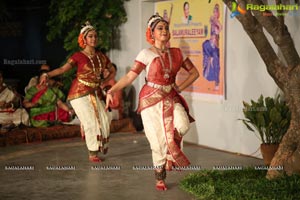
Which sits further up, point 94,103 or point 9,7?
point 9,7

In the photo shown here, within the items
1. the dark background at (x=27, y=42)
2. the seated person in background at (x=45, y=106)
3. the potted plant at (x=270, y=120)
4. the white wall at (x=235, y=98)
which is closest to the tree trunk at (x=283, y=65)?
the potted plant at (x=270, y=120)

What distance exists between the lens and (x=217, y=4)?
7250mm

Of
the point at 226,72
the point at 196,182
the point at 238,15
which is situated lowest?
the point at 196,182

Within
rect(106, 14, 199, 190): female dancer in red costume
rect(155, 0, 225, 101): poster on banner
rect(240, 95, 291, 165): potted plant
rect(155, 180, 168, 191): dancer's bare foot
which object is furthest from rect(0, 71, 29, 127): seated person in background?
rect(240, 95, 291, 165): potted plant

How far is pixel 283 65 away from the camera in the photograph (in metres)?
5.05

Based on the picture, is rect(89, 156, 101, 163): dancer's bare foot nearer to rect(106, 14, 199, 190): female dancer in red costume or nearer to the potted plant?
rect(106, 14, 199, 190): female dancer in red costume

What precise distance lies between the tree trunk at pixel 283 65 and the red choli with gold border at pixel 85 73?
2.13 metres

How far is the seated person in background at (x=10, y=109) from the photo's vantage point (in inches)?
314

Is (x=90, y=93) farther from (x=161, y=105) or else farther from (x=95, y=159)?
(x=161, y=105)

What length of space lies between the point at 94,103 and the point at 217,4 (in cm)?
217

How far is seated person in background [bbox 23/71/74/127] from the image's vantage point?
329 inches

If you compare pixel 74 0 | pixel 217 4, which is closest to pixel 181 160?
pixel 217 4

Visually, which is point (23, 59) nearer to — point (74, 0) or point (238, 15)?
point (74, 0)

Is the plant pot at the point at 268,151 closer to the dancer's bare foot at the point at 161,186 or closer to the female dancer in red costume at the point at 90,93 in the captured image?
the dancer's bare foot at the point at 161,186
